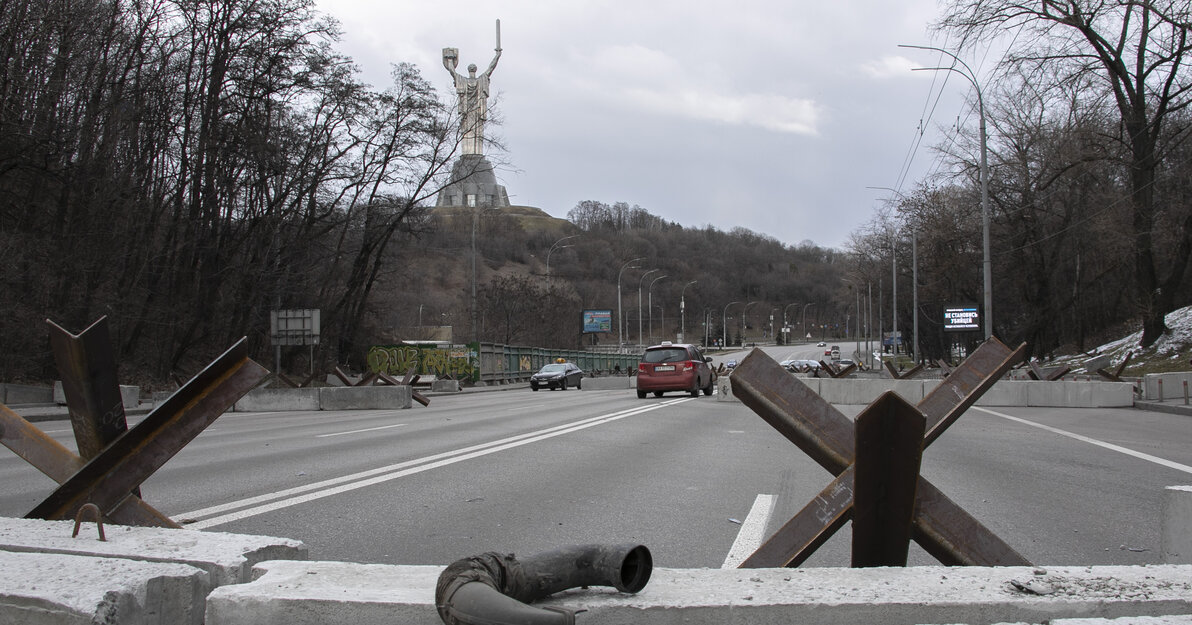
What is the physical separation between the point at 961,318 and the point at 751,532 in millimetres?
51882

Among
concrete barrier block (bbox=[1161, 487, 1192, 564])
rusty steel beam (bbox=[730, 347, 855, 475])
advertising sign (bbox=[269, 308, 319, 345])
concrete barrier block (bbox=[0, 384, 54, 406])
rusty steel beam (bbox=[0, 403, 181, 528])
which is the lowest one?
concrete barrier block (bbox=[0, 384, 54, 406])

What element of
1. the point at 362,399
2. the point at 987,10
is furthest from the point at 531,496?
the point at 987,10

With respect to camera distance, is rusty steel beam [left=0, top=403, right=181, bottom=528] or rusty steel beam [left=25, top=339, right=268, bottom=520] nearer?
rusty steel beam [left=25, top=339, right=268, bottom=520]

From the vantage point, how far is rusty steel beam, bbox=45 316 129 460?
373 centimetres

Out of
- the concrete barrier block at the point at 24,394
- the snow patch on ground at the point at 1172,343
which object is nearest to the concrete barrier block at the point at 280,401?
the concrete barrier block at the point at 24,394

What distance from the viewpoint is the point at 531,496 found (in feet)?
25.0

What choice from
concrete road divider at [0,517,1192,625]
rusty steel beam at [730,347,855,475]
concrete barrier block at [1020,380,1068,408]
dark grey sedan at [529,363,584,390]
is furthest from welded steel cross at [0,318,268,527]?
dark grey sedan at [529,363,584,390]

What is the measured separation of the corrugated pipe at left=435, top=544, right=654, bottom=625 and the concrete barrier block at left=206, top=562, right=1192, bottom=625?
0.05 metres

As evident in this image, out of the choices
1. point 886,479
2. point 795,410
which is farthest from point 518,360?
point 886,479

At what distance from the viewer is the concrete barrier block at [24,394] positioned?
925 inches

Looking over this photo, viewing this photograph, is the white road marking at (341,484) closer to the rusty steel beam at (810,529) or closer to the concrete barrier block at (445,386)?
A: the rusty steel beam at (810,529)

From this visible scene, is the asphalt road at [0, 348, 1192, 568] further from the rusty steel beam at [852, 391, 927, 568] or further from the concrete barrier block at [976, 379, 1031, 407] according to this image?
the concrete barrier block at [976, 379, 1031, 407]

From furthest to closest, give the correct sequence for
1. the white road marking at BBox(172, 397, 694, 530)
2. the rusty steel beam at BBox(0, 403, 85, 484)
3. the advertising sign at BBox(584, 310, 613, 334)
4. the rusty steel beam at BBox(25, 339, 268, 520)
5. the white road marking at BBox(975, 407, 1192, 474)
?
the advertising sign at BBox(584, 310, 613, 334) < the white road marking at BBox(975, 407, 1192, 474) < the white road marking at BBox(172, 397, 694, 530) < the rusty steel beam at BBox(0, 403, 85, 484) < the rusty steel beam at BBox(25, 339, 268, 520)

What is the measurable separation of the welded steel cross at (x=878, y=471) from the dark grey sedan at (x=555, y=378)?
4240 cm
